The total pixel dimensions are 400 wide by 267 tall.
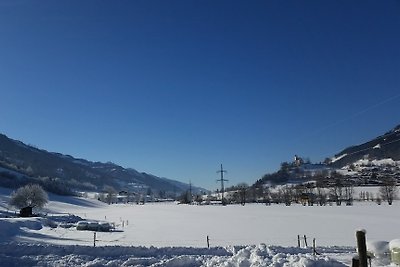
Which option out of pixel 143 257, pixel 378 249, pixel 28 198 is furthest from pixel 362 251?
pixel 28 198

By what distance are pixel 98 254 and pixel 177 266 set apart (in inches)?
213

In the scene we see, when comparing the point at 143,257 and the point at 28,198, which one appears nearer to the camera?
the point at 143,257

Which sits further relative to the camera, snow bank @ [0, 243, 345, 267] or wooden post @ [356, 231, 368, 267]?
snow bank @ [0, 243, 345, 267]

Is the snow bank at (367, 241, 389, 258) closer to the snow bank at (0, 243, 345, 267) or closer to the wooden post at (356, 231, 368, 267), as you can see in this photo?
the snow bank at (0, 243, 345, 267)

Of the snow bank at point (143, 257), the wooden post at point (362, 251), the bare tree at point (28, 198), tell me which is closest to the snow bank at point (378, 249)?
the snow bank at point (143, 257)

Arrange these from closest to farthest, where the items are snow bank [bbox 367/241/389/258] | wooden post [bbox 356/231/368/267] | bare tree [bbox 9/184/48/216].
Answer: wooden post [bbox 356/231/368/267]
snow bank [bbox 367/241/389/258]
bare tree [bbox 9/184/48/216]

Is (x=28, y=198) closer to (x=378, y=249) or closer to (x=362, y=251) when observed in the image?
(x=378, y=249)

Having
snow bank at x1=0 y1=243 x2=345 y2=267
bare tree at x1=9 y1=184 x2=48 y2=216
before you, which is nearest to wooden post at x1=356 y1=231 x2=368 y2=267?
snow bank at x1=0 y1=243 x2=345 y2=267

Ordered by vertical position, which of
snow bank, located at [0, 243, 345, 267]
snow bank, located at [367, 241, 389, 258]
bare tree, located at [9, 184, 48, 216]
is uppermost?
bare tree, located at [9, 184, 48, 216]

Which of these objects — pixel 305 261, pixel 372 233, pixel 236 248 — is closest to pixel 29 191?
pixel 372 233

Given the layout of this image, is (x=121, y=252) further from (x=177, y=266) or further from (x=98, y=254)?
(x=177, y=266)

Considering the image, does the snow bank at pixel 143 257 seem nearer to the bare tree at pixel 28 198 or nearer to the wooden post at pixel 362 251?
the wooden post at pixel 362 251

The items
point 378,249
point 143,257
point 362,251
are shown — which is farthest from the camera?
point 143,257

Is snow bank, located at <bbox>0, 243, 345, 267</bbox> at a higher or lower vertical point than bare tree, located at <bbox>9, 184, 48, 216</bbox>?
lower
